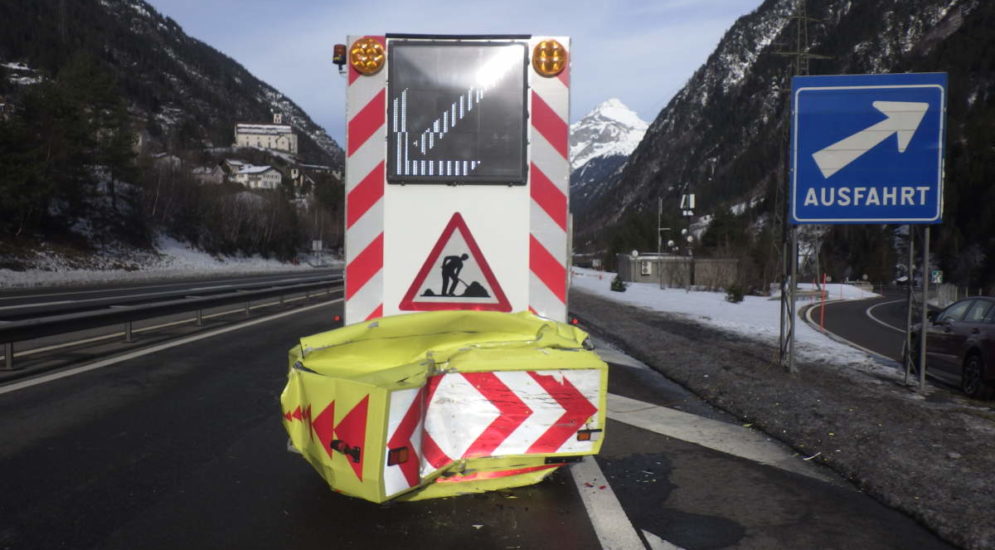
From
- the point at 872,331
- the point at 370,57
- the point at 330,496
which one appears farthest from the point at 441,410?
the point at 872,331

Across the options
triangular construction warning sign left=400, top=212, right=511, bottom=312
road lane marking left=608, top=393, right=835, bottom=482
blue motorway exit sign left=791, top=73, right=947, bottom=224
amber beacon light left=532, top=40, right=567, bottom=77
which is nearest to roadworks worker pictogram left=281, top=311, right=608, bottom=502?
triangular construction warning sign left=400, top=212, right=511, bottom=312

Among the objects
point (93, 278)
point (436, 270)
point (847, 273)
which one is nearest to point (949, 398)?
point (436, 270)

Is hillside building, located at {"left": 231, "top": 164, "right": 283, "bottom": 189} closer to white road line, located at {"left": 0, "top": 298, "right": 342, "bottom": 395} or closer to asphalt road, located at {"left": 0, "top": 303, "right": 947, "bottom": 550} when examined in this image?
white road line, located at {"left": 0, "top": 298, "right": 342, "bottom": 395}

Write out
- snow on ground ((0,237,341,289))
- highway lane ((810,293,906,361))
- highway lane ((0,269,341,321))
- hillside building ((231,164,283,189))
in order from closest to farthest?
highway lane ((0,269,341,321)), highway lane ((810,293,906,361)), snow on ground ((0,237,341,289)), hillside building ((231,164,283,189))

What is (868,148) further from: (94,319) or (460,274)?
(94,319)

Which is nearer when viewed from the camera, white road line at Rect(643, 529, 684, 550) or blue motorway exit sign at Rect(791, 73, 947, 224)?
white road line at Rect(643, 529, 684, 550)

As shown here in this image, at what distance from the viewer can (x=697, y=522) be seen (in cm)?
408

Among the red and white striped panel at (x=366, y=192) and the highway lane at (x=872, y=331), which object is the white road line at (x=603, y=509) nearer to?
the red and white striped panel at (x=366, y=192)

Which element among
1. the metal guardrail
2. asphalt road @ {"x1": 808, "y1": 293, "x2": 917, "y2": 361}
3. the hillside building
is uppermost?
the hillside building

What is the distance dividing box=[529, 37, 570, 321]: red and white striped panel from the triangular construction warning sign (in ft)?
0.96

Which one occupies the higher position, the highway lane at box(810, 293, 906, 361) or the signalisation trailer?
the signalisation trailer

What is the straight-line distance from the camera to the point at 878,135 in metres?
8.47

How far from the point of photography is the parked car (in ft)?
27.9

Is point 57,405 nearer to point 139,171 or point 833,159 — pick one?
point 833,159
